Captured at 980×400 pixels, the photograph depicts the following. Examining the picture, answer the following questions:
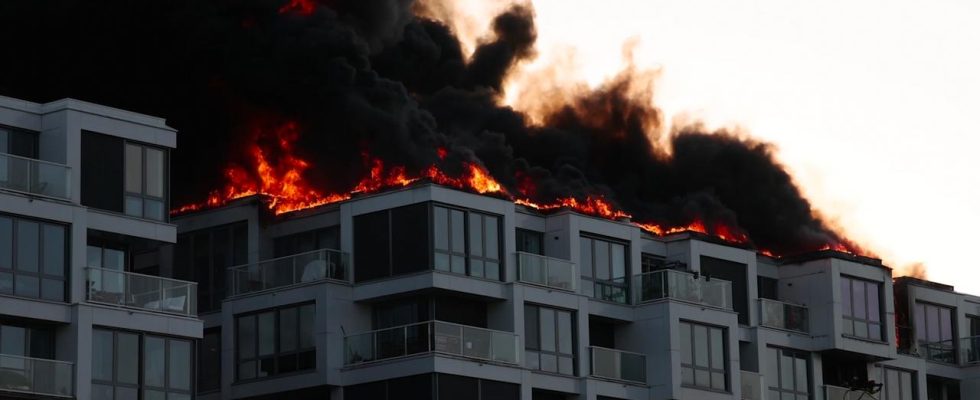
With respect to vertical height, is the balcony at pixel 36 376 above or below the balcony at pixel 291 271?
below

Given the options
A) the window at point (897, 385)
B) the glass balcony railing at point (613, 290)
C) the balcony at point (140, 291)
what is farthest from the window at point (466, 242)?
the window at point (897, 385)

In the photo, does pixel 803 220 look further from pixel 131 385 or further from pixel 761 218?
pixel 131 385

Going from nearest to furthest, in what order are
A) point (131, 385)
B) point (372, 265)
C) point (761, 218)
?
point (131, 385), point (372, 265), point (761, 218)

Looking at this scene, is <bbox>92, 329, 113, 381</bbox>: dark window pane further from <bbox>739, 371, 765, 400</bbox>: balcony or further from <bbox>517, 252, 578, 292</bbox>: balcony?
<bbox>739, 371, 765, 400</bbox>: balcony

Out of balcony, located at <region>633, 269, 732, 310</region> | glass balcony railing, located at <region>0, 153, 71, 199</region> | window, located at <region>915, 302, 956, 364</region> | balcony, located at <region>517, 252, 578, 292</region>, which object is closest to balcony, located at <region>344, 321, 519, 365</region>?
balcony, located at <region>517, 252, 578, 292</region>

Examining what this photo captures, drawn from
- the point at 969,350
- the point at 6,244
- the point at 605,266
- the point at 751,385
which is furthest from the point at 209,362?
the point at 969,350

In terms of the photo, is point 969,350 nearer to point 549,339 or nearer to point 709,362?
point 709,362

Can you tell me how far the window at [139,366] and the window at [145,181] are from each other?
3.77 m

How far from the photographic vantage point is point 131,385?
201 ft

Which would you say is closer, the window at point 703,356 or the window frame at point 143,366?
the window frame at point 143,366

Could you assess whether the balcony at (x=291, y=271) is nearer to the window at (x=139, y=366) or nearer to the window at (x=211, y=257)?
the window at (x=211, y=257)

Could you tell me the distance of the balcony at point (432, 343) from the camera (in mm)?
67938

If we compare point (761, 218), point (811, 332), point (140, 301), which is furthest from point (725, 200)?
point (140, 301)

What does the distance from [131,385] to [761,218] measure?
37403 millimetres
